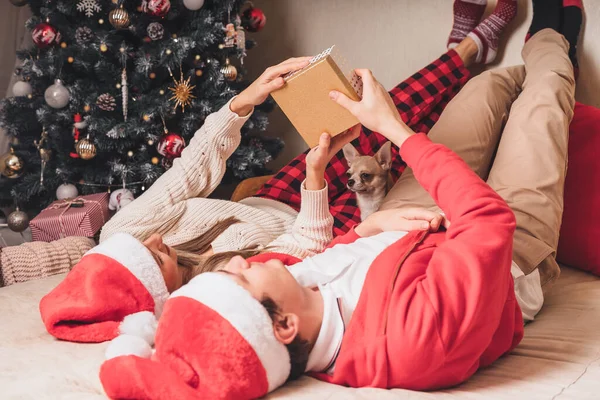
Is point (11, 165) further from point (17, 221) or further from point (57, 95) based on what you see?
point (57, 95)

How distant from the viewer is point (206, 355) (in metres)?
0.80

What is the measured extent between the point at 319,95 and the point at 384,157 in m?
0.84

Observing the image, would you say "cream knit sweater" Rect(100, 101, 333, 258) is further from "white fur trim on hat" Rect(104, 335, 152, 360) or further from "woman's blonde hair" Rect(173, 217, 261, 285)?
"white fur trim on hat" Rect(104, 335, 152, 360)

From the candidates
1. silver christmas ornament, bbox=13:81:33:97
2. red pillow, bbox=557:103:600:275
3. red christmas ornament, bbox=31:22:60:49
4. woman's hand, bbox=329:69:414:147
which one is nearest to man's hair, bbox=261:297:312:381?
woman's hand, bbox=329:69:414:147

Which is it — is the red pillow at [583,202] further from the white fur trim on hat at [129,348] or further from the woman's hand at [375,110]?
the white fur trim on hat at [129,348]

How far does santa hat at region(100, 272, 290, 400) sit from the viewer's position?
79 centimetres

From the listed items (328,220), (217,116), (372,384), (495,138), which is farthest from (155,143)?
(372,384)

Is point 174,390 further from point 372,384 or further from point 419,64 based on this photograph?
point 419,64

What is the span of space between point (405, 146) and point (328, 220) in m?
0.53

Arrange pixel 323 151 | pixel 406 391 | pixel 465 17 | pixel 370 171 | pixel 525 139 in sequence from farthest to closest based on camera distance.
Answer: pixel 465 17 < pixel 370 171 < pixel 525 139 < pixel 323 151 < pixel 406 391

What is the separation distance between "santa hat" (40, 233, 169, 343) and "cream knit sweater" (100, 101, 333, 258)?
47 centimetres

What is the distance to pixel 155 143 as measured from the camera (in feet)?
8.17

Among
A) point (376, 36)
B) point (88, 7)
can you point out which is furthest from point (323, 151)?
point (376, 36)

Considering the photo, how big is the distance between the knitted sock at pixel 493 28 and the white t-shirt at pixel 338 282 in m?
1.36
